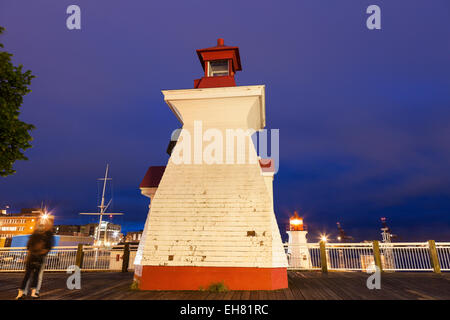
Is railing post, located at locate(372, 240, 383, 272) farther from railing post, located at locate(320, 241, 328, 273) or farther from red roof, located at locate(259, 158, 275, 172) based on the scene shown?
red roof, located at locate(259, 158, 275, 172)

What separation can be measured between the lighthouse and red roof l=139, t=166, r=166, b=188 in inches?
114

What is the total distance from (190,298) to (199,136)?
16.5ft

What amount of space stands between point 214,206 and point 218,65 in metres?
5.86

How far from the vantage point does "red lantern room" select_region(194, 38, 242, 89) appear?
28.7 ft

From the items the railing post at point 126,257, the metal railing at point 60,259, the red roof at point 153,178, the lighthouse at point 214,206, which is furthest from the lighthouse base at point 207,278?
the metal railing at point 60,259

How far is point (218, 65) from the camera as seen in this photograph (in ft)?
30.8

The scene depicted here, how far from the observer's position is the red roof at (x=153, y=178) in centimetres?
1041

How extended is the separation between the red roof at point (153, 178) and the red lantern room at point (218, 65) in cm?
443

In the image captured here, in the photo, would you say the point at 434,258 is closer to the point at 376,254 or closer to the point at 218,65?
the point at 376,254

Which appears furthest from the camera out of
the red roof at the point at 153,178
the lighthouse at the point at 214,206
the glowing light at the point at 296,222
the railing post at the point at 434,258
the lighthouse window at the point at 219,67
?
the glowing light at the point at 296,222

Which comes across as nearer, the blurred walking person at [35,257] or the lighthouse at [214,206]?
the blurred walking person at [35,257]

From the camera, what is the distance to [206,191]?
7.46 meters

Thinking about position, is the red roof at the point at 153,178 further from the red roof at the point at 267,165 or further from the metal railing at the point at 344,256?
the red roof at the point at 267,165
